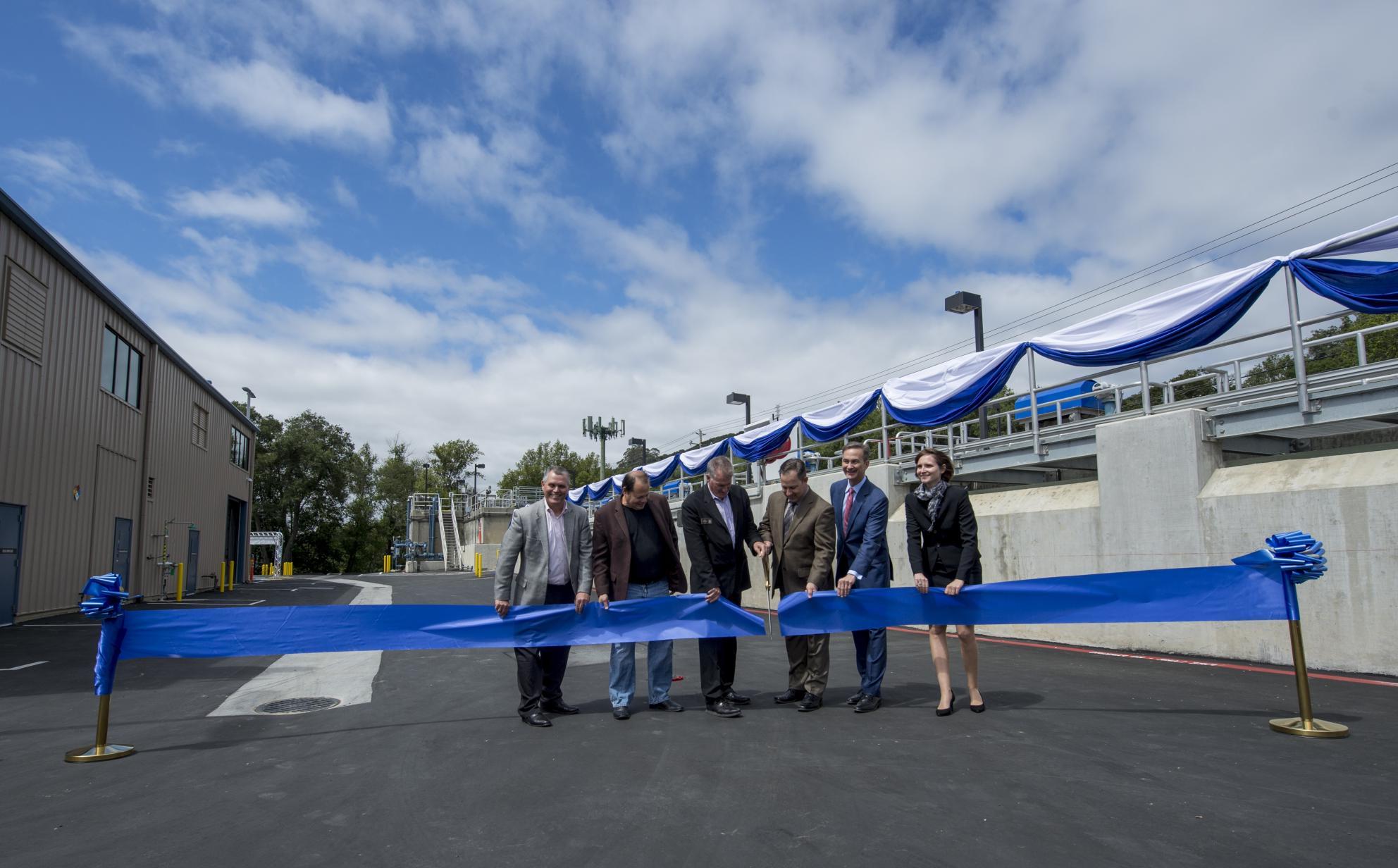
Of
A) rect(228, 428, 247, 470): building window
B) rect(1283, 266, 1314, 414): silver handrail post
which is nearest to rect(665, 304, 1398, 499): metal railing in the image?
rect(1283, 266, 1314, 414): silver handrail post

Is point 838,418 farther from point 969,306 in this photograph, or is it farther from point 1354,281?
point 1354,281

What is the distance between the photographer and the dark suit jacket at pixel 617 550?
19.3 ft

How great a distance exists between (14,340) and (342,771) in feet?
44.1

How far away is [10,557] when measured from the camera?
13.1m

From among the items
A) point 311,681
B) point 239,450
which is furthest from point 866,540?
point 239,450

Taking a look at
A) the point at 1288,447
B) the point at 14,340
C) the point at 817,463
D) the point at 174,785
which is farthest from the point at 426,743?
the point at 817,463

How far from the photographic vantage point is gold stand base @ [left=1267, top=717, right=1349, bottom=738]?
456 cm

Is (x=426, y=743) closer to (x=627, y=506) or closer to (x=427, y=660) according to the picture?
(x=627, y=506)

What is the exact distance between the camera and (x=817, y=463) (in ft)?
67.5

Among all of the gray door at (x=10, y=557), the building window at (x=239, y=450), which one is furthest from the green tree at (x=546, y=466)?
the gray door at (x=10, y=557)

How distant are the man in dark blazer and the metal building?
13.1 meters

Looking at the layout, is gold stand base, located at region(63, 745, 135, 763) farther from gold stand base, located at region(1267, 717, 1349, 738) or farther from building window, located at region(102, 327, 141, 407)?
building window, located at region(102, 327, 141, 407)

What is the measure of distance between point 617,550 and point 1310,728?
449cm

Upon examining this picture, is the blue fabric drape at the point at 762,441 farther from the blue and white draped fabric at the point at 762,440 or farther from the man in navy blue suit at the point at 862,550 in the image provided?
the man in navy blue suit at the point at 862,550
